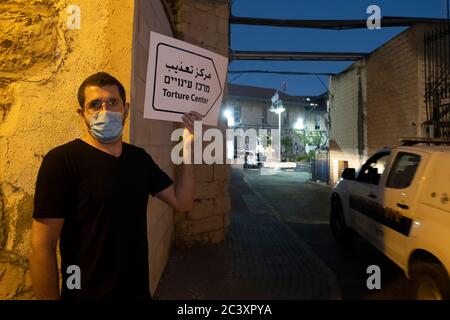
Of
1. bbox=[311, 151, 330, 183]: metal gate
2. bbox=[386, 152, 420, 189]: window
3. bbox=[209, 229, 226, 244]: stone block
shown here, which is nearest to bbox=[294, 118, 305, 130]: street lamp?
bbox=[311, 151, 330, 183]: metal gate

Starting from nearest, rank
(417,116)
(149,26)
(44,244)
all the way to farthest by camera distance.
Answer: (44,244)
(149,26)
(417,116)

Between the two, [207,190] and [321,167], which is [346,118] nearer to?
[321,167]

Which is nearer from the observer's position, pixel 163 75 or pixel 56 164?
pixel 56 164

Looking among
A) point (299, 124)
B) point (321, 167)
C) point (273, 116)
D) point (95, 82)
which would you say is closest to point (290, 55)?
point (321, 167)

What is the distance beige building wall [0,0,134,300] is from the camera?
2557 mm

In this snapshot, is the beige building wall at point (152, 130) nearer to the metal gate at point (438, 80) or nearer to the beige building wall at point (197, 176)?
the beige building wall at point (197, 176)

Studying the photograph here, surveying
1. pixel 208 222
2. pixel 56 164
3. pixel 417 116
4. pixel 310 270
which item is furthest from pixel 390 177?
pixel 417 116

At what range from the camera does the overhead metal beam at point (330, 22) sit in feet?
31.1

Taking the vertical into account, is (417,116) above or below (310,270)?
above

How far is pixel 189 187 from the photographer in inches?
92.7

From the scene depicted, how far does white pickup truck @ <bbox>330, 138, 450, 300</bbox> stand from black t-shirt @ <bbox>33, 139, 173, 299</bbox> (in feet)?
9.34

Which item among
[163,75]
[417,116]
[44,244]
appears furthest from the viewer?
[417,116]
